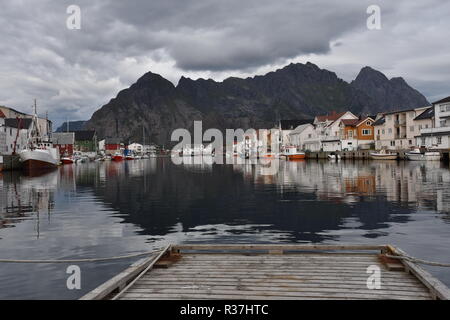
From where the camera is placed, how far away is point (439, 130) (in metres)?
89.4

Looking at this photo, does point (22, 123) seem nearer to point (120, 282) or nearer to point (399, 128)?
point (399, 128)

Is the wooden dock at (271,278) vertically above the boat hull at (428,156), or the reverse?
the boat hull at (428,156)

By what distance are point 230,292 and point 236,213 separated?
53.8 feet

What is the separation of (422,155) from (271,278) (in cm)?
8990

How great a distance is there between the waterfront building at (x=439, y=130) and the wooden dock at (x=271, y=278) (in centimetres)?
8875

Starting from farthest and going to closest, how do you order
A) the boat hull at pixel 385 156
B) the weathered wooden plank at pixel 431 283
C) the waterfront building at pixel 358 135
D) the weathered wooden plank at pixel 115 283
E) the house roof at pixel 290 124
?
the house roof at pixel 290 124 < the waterfront building at pixel 358 135 < the boat hull at pixel 385 156 < the weathered wooden plank at pixel 115 283 < the weathered wooden plank at pixel 431 283

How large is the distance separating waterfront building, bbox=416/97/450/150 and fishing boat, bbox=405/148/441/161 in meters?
3.35

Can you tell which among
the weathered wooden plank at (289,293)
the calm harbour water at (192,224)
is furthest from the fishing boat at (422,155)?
the weathered wooden plank at (289,293)

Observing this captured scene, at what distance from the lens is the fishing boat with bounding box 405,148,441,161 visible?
86.8 m

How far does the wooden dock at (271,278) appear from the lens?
Answer: 9.01m

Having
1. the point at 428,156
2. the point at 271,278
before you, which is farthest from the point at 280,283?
the point at 428,156

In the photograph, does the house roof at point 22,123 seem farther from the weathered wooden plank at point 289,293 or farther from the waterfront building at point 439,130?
the weathered wooden plank at point 289,293

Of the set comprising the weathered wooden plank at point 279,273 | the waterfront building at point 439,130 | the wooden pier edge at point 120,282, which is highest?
the waterfront building at point 439,130
